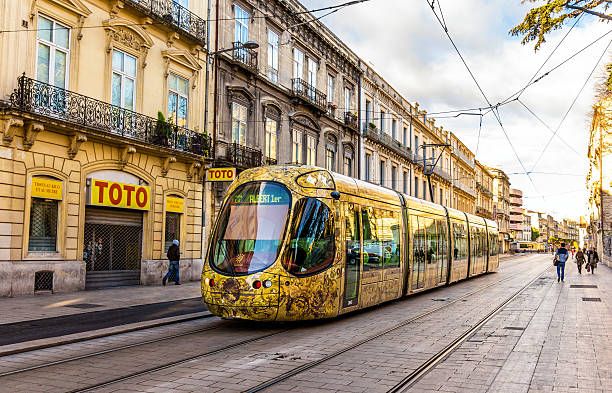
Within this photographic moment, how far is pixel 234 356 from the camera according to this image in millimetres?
8039

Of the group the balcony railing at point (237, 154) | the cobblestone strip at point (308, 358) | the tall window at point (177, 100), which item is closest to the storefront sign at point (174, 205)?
the balcony railing at point (237, 154)

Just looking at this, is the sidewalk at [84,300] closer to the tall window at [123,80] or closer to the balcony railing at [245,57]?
the tall window at [123,80]

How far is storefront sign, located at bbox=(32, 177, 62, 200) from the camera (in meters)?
15.9

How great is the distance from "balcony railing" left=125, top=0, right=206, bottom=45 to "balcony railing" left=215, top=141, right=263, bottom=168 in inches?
170

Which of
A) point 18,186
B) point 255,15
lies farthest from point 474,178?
point 18,186

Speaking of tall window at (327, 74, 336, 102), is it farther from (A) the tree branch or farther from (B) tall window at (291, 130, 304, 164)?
(A) the tree branch

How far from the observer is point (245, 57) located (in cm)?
2545

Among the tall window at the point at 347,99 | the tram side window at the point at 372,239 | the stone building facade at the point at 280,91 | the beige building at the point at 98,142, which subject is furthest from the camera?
the tall window at the point at 347,99

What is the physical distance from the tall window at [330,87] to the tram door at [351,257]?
23361 mm

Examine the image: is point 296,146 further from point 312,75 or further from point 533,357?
point 533,357

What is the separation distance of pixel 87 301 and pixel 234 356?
794 centimetres

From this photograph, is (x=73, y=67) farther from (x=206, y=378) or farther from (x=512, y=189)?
(x=512, y=189)

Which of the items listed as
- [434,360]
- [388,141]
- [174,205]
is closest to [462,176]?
[388,141]

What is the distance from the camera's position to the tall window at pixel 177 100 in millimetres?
21625
